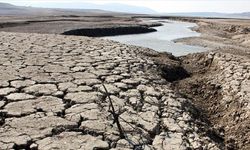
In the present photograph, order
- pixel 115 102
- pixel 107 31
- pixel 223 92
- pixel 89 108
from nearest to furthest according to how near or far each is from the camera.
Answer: pixel 89 108 → pixel 115 102 → pixel 223 92 → pixel 107 31

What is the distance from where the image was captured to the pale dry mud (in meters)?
4.88

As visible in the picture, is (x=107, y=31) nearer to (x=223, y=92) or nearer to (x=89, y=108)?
(x=223, y=92)

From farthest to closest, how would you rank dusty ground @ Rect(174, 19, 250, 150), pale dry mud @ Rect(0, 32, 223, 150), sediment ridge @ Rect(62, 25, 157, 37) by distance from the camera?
sediment ridge @ Rect(62, 25, 157, 37), dusty ground @ Rect(174, 19, 250, 150), pale dry mud @ Rect(0, 32, 223, 150)

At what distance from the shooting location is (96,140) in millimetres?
4840

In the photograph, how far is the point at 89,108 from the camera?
5.86 metres

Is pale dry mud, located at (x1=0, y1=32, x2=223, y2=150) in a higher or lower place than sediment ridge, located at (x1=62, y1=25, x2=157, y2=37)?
higher

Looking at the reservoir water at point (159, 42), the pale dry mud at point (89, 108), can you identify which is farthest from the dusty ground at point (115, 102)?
the reservoir water at point (159, 42)

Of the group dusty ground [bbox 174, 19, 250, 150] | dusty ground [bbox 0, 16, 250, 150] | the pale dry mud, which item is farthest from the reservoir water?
the pale dry mud

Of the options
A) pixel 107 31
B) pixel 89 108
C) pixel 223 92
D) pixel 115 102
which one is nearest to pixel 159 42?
pixel 107 31

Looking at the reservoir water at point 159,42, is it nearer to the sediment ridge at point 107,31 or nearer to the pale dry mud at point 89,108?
the sediment ridge at point 107,31

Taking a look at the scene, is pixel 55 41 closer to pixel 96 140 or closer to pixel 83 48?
pixel 83 48

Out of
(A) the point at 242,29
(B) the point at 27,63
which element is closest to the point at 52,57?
(B) the point at 27,63

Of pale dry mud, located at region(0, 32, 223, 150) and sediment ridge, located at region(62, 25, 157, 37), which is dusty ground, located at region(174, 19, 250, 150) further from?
sediment ridge, located at region(62, 25, 157, 37)

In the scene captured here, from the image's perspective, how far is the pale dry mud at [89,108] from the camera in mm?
4883
